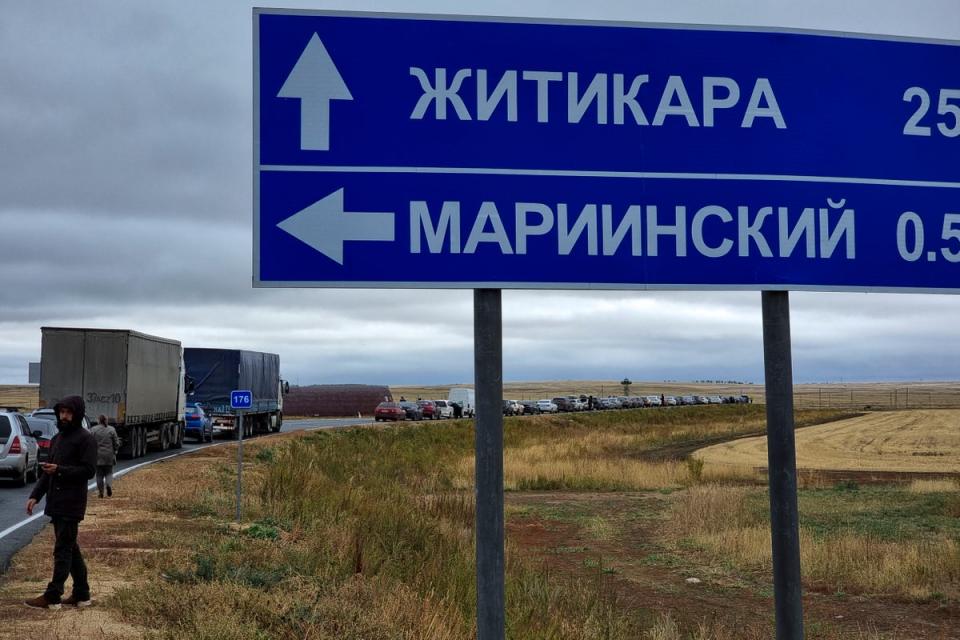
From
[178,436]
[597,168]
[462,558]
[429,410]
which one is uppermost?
[597,168]

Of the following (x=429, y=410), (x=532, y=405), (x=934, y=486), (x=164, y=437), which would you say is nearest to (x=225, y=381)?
(x=164, y=437)

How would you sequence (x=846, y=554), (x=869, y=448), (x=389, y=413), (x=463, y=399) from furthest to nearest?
(x=463, y=399) → (x=389, y=413) → (x=869, y=448) → (x=846, y=554)

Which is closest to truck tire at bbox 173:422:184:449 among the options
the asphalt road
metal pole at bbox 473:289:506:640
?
the asphalt road

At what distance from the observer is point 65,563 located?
9.46m

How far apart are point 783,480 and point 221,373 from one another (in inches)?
1693

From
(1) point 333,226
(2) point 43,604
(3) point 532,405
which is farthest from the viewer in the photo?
(3) point 532,405

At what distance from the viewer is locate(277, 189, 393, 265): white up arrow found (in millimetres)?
3830

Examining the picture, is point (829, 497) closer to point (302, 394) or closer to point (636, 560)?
point (636, 560)

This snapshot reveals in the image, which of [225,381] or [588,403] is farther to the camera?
[588,403]

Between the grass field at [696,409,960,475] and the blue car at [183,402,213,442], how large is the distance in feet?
71.8

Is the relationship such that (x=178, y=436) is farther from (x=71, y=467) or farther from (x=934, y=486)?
(x=71, y=467)

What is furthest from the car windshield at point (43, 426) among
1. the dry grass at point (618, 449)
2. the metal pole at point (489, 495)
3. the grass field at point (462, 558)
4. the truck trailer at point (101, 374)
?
the metal pole at point (489, 495)

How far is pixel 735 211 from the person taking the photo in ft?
13.4

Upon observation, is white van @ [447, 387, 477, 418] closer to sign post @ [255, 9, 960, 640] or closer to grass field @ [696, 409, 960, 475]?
grass field @ [696, 409, 960, 475]
